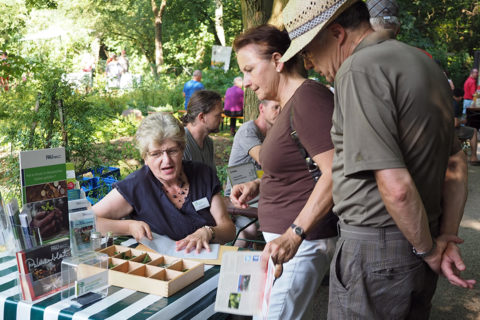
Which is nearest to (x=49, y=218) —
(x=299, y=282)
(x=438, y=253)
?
(x=299, y=282)

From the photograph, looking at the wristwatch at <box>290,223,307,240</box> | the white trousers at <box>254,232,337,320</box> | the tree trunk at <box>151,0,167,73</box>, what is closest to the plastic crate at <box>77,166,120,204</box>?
the white trousers at <box>254,232,337,320</box>

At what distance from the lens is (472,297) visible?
3.68m

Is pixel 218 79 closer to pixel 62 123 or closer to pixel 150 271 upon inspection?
pixel 62 123

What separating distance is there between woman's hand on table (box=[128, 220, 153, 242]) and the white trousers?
84cm

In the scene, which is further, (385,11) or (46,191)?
(385,11)

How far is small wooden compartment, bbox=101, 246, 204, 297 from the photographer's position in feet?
5.90

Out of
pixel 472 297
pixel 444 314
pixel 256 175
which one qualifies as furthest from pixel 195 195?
pixel 472 297

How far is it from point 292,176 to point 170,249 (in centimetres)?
80

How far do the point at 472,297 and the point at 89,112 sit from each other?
3.76 meters

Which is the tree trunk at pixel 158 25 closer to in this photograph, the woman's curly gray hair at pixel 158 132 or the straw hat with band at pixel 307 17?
the woman's curly gray hair at pixel 158 132

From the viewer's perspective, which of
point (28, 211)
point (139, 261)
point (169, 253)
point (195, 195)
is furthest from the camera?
point (195, 195)

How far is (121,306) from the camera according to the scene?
1.70 m

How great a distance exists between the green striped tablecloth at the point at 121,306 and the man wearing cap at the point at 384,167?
560mm

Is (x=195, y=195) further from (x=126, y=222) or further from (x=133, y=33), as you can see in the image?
(x=133, y=33)
